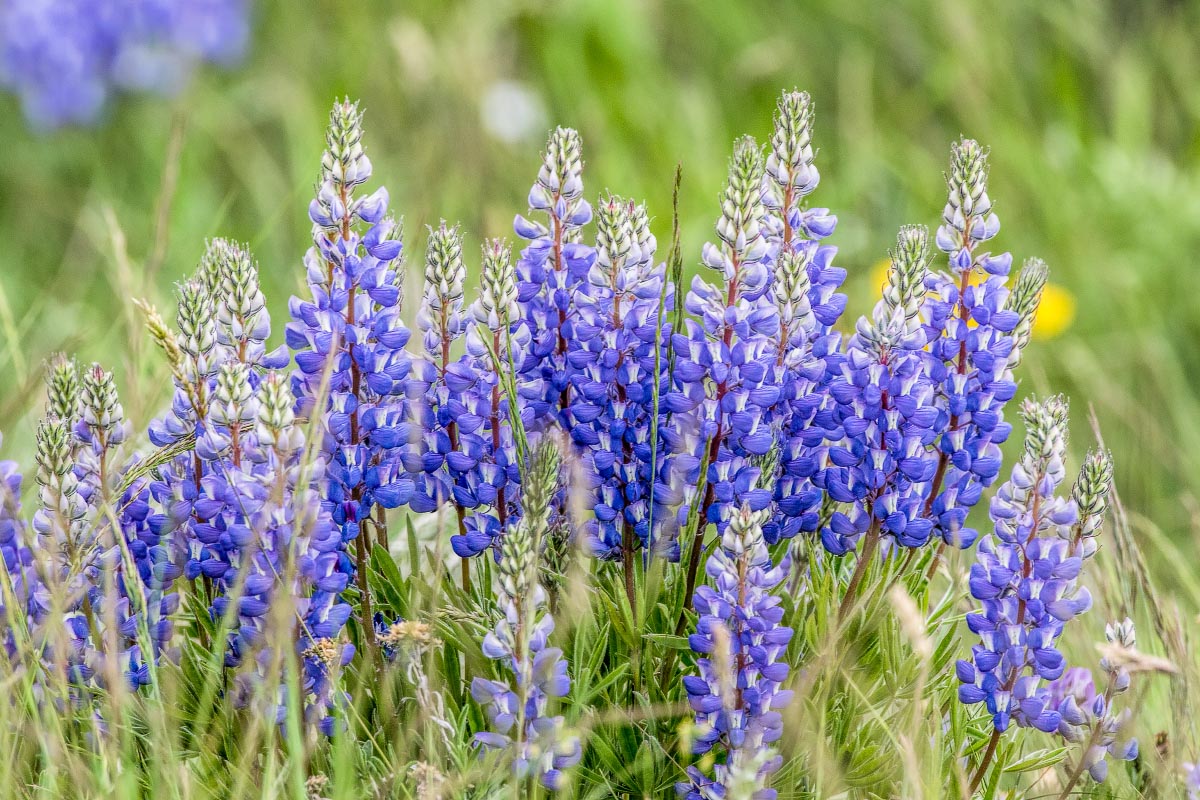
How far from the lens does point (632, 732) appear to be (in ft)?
5.83

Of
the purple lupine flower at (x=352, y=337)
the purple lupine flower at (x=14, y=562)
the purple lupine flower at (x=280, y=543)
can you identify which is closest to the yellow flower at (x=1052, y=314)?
the purple lupine flower at (x=352, y=337)

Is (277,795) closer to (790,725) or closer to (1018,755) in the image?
(790,725)

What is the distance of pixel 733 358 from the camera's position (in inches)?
66.8

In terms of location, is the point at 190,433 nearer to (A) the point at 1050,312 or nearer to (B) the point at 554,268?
(B) the point at 554,268

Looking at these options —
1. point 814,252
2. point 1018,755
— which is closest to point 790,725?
point 1018,755

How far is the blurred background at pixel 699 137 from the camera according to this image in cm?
417

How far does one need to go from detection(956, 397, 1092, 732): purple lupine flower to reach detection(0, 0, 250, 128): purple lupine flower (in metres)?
4.22

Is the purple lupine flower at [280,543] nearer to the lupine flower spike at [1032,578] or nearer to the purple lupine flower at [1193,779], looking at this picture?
the lupine flower spike at [1032,578]

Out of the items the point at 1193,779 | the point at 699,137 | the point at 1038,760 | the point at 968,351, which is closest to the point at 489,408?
the point at 968,351

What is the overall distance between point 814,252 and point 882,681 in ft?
1.96

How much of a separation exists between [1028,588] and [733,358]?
1.53 feet

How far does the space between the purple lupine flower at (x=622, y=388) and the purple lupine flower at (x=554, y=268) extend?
3cm

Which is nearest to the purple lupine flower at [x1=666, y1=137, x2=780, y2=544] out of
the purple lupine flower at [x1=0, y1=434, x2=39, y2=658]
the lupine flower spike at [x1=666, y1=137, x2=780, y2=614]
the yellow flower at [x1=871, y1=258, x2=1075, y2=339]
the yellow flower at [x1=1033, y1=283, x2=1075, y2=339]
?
the lupine flower spike at [x1=666, y1=137, x2=780, y2=614]

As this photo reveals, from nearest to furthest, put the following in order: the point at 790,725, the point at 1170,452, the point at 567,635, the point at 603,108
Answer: the point at 790,725, the point at 567,635, the point at 1170,452, the point at 603,108
